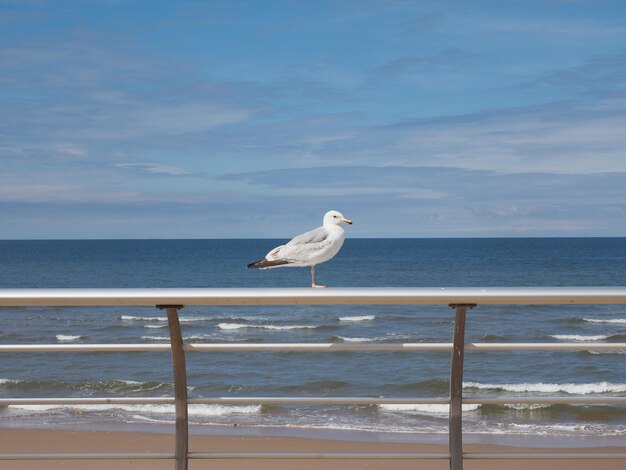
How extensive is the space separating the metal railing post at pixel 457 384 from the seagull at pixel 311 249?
5.23 feet

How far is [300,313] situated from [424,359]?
348 inches

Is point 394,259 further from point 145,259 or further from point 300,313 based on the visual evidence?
point 300,313

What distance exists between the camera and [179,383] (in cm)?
235

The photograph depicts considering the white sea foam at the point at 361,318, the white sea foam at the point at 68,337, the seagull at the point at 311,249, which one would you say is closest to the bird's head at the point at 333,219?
the seagull at the point at 311,249

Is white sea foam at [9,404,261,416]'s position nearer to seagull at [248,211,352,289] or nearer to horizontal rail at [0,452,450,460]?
seagull at [248,211,352,289]

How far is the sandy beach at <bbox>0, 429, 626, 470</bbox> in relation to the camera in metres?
6.65

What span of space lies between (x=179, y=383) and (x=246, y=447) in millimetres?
5541

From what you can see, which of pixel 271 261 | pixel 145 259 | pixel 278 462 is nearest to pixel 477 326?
pixel 278 462

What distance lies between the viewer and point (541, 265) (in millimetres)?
57219

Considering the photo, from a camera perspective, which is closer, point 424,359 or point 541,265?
point 424,359

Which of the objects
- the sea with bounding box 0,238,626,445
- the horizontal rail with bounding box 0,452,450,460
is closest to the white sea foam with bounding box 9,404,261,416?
the sea with bounding box 0,238,626,445

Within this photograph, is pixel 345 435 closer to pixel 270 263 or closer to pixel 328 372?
pixel 328 372

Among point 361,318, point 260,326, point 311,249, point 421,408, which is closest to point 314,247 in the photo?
point 311,249

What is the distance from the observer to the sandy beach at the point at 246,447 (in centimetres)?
665
